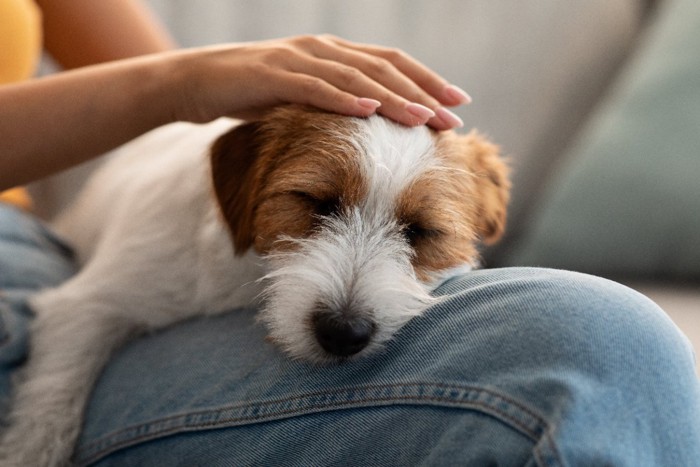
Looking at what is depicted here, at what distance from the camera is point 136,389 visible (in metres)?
1.13

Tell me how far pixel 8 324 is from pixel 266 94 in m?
0.63

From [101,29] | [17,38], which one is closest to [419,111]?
[17,38]

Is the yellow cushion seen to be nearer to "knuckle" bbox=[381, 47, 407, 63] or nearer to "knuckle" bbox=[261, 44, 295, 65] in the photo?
"knuckle" bbox=[261, 44, 295, 65]

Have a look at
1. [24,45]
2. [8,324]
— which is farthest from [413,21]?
[8,324]

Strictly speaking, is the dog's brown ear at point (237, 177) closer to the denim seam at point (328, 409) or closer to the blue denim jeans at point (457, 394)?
the blue denim jeans at point (457, 394)

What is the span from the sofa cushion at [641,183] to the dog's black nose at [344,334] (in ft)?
3.85

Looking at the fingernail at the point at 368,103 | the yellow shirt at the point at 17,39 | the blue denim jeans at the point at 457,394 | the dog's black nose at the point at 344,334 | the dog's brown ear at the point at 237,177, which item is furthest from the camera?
the yellow shirt at the point at 17,39

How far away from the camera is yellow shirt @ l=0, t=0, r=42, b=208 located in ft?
5.16

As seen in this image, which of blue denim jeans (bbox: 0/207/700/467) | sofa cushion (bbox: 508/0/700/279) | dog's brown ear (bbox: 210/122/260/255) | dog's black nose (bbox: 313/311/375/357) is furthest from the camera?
sofa cushion (bbox: 508/0/700/279)

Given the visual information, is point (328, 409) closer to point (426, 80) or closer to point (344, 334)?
point (344, 334)

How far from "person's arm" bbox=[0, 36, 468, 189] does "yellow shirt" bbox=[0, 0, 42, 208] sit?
1.32 feet

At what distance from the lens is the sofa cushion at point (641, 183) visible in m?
1.88

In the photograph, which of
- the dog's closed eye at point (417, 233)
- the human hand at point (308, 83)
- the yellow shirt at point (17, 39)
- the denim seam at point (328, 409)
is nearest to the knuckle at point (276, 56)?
the human hand at point (308, 83)

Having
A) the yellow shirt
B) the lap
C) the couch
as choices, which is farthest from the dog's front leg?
the couch
